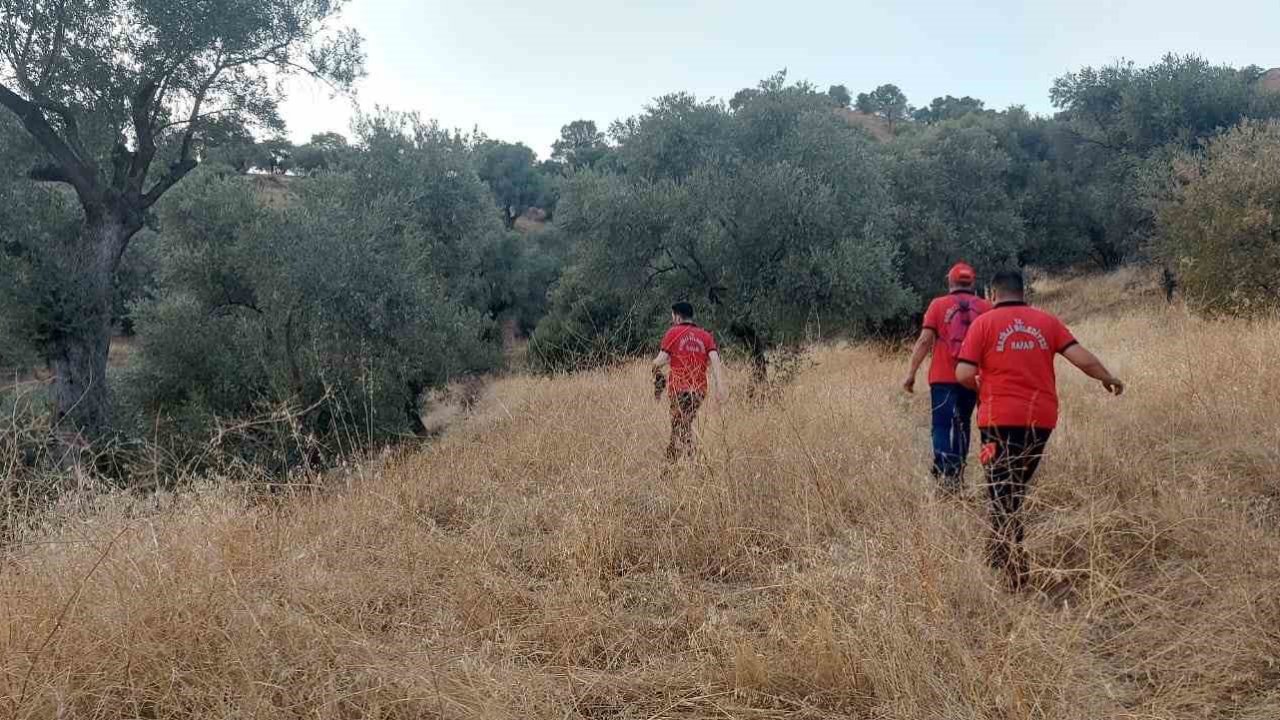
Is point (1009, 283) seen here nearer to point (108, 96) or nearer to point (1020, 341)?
point (1020, 341)

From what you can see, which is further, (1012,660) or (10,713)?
(1012,660)

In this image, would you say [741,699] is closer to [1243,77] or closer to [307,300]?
[307,300]

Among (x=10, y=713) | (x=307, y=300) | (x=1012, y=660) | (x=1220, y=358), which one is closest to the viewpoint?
(x=10, y=713)

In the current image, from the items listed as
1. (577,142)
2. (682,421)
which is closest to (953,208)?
(682,421)

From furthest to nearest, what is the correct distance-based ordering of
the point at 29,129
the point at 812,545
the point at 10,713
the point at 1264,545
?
the point at 29,129 < the point at 812,545 < the point at 1264,545 < the point at 10,713

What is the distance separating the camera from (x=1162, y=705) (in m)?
2.32

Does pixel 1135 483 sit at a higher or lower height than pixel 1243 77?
lower

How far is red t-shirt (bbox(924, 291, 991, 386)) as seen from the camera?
190 inches

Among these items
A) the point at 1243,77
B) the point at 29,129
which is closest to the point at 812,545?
the point at 29,129

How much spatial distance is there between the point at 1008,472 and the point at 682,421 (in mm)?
2507

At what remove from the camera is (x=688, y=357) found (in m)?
6.27

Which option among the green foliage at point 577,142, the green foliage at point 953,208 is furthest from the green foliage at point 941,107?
the green foliage at point 953,208

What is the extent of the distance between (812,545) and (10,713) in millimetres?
3011

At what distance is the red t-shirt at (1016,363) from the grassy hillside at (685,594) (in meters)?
0.45
